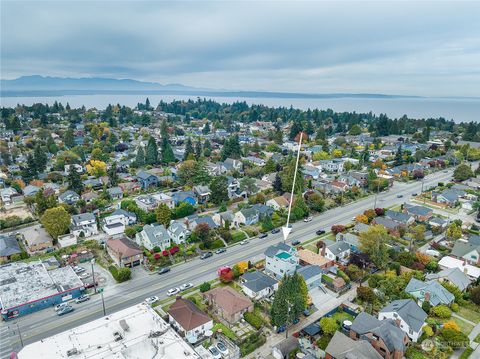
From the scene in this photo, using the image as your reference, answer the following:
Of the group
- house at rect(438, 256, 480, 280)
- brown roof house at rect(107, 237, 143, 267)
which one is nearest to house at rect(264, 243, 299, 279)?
brown roof house at rect(107, 237, 143, 267)

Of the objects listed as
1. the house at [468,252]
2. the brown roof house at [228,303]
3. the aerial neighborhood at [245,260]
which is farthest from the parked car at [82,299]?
the house at [468,252]

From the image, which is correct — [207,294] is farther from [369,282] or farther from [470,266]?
[470,266]

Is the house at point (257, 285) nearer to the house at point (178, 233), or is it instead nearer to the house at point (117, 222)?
the house at point (178, 233)


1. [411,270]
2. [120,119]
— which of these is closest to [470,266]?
[411,270]

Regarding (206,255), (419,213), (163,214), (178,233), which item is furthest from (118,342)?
(419,213)

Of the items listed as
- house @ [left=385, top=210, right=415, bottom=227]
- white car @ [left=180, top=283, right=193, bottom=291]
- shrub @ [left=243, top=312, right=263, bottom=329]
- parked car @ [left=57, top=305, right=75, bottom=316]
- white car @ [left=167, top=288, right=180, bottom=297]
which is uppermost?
house @ [left=385, top=210, right=415, bottom=227]

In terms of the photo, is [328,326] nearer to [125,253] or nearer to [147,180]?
[125,253]

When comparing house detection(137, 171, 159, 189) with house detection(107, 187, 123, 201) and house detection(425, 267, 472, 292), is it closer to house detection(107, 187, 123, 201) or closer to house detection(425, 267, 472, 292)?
house detection(107, 187, 123, 201)
